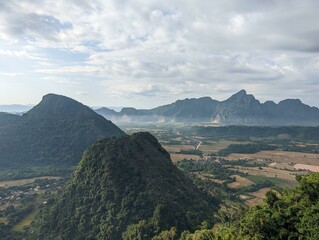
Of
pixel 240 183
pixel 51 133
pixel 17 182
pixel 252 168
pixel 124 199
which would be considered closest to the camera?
pixel 124 199

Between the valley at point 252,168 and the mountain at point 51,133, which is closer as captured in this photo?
the valley at point 252,168

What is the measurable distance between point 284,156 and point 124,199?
115238mm

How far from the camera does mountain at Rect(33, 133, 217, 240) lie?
43344 millimetres

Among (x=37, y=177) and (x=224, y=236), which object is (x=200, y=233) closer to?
(x=224, y=236)

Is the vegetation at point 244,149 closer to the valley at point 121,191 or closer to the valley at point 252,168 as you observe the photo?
the valley at point 252,168

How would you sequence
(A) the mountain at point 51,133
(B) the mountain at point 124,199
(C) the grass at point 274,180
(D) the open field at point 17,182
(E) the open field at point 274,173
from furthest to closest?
(A) the mountain at point 51,133 → (E) the open field at point 274,173 → (D) the open field at point 17,182 → (C) the grass at point 274,180 → (B) the mountain at point 124,199

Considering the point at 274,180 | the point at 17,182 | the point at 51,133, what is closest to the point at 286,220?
the point at 274,180

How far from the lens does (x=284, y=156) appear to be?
146m

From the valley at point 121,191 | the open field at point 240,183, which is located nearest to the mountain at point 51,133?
the valley at point 121,191

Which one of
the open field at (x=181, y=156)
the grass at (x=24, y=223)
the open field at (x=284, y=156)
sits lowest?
the grass at (x=24, y=223)

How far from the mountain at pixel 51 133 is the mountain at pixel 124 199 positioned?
214 ft

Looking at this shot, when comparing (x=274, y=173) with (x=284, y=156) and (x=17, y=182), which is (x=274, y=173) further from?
(x=17, y=182)

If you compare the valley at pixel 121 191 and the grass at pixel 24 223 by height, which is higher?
the valley at pixel 121 191

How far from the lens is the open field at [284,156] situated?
134 meters
